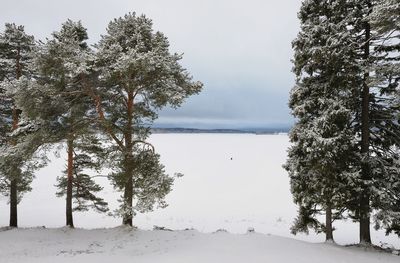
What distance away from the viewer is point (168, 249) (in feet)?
39.6

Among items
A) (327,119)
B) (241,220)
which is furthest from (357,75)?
(241,220)

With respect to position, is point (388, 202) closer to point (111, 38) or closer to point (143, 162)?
point (143, 162)

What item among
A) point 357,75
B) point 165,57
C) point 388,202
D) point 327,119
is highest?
point 165,57

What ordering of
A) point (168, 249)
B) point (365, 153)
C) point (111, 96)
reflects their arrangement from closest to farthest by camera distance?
point (168, 249)
point (365, 153)
point (111, 96)

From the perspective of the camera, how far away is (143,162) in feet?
45.8

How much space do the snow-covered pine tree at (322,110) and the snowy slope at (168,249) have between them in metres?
2.11

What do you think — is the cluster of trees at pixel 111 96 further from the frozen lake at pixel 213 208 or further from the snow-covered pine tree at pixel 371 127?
the frozen lake at pixel 213 208

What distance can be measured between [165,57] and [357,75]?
24.9 ft

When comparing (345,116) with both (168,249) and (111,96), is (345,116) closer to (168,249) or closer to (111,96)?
(168,249)

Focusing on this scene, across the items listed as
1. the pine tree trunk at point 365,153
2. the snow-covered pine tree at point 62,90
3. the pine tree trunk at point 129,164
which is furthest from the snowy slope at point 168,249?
the snow-covered pine tree at point 62,90

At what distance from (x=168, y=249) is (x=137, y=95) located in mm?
6758

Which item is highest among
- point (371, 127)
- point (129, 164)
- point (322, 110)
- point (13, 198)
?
point (322, 110)

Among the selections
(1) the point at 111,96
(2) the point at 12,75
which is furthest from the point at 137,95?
(2) the point at 12,75

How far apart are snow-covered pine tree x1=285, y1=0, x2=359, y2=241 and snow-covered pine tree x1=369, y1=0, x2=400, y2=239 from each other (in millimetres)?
1060
